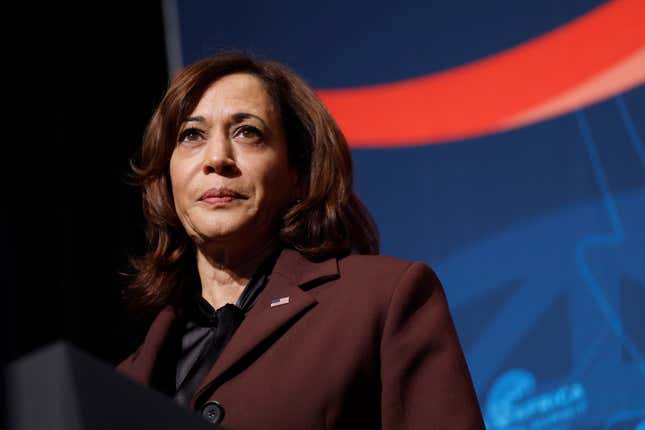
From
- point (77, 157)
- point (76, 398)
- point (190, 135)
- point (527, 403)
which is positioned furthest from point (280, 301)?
point (77, 157)

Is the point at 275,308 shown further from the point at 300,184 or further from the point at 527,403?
the point at 527,403

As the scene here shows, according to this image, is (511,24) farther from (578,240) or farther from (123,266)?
(123,266)

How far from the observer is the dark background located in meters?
3.13

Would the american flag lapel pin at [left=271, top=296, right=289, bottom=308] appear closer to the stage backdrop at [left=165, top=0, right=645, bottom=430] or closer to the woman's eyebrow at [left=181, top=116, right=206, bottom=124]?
the woman's eyebrow at [left=181, top=116, right=206, bottom=124]

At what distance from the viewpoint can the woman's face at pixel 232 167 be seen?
5.74ft

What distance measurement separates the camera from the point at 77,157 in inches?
128

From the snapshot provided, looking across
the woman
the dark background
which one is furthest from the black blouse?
the dark background

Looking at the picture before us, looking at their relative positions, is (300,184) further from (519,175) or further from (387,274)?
(519,175)

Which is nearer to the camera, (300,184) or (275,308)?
(275,308)

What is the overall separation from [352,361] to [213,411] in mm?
229

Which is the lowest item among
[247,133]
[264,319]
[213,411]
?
[213,411]

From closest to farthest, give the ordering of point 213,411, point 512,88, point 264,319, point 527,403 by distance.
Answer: point 213,411 < point 264,319 < point 527,403 < point 512,88

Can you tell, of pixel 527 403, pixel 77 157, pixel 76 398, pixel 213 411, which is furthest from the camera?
pixel 77 157

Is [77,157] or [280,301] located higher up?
[77,157]
